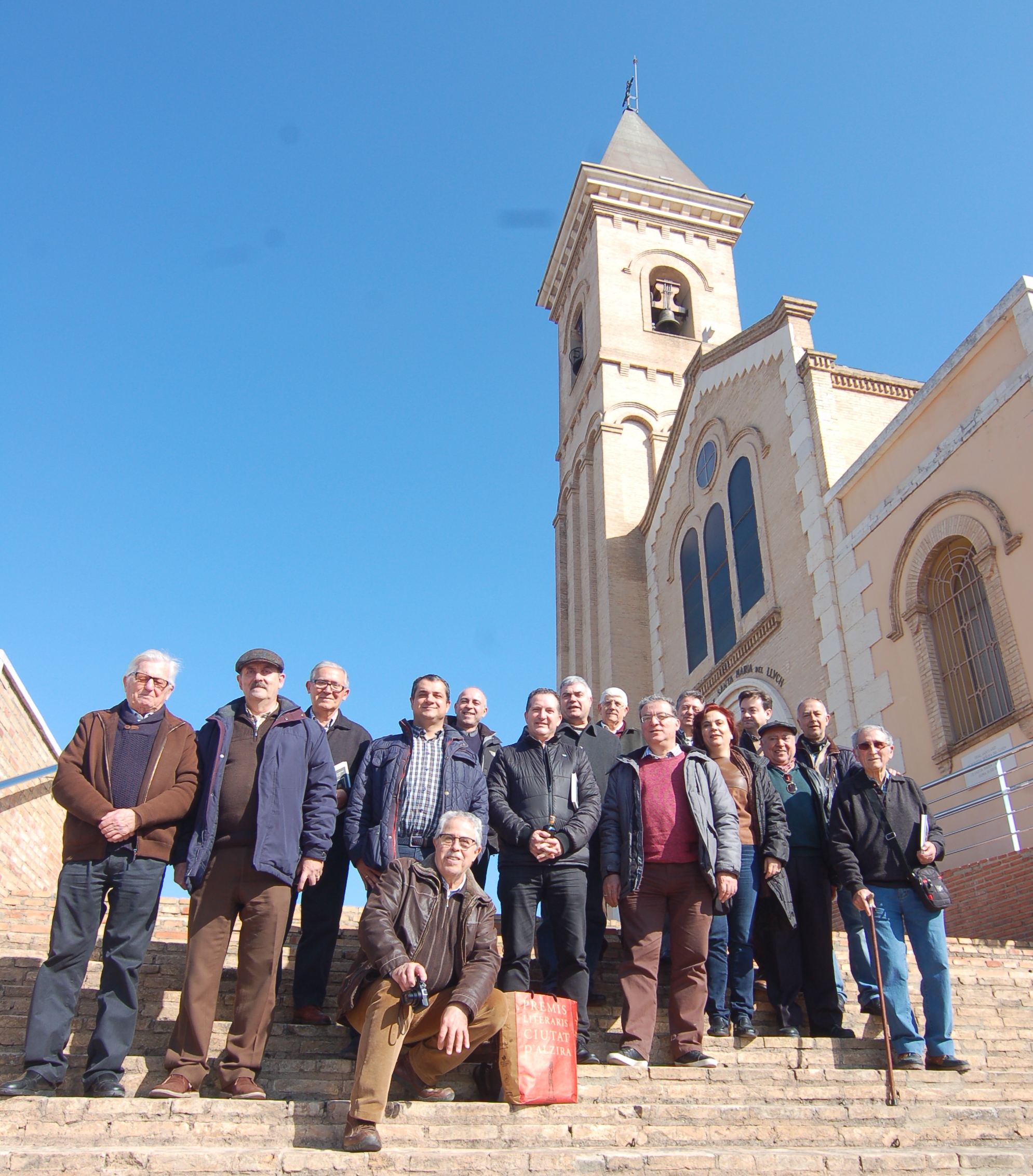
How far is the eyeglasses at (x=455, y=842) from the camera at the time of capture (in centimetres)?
475

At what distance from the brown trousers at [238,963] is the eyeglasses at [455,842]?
30.4 inches

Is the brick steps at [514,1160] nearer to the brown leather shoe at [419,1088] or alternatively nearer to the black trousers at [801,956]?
the brown leather shoe at [419,1088]

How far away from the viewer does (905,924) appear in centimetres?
567

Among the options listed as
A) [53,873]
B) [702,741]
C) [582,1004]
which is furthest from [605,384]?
[582,1004]

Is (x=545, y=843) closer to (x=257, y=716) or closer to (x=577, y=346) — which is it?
(x=257, y=716)

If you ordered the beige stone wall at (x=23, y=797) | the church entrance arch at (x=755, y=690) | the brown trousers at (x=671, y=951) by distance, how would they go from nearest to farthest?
the brown trousers at (x=671, y=951)
the beige stone wall at (x=23, y=797)
the church entrance arch at (x=755, y=690)

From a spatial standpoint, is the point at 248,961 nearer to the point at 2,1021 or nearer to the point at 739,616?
the point at 2,1021

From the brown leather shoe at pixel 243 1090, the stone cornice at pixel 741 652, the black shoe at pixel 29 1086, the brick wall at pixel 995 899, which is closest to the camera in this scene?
the black shoe at pixel 29 1086

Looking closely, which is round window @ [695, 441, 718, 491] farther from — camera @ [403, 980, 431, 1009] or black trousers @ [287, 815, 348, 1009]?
camera @ [403, 980, 431, 1009]

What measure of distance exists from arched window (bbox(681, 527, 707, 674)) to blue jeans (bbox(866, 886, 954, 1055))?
466 inches

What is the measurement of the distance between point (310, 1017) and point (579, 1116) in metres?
1.64

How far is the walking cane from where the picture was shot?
470 centimetres

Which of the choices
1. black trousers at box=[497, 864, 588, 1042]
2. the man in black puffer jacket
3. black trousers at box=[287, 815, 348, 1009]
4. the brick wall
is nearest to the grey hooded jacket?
the man in black puffer jacket

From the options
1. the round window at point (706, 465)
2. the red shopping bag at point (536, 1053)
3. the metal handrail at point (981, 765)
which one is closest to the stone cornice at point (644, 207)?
the round window at point (706, 465)
